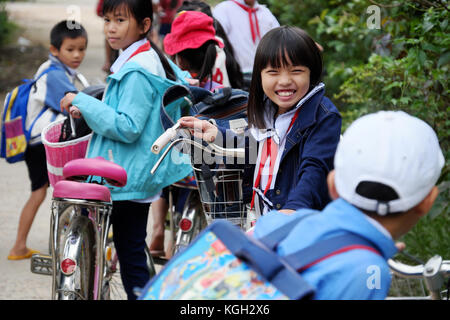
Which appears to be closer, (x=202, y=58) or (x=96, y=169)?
(x=96, y=169)

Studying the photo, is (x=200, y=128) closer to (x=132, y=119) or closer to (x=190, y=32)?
(x=132, y=119)

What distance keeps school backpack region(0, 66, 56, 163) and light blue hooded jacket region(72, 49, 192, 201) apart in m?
1.55

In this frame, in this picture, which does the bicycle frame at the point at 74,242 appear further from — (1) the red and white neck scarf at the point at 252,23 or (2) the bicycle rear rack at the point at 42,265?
(1) the red and white neck scarf at the point at 252,23

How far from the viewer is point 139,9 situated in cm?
383

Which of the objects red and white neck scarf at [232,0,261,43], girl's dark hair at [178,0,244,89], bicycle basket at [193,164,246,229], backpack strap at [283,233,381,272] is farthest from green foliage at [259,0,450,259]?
backpack strap at [283,233,381,272]

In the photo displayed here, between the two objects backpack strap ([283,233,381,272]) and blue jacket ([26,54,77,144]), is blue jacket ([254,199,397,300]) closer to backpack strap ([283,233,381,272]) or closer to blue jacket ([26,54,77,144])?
backpack strap ([283,233,381,272])

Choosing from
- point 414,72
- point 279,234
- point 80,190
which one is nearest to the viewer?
point 279,234

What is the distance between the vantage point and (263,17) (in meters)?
6.23

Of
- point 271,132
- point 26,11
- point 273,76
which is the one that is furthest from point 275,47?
point 26,11

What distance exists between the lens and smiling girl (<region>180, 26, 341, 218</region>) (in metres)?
2.75

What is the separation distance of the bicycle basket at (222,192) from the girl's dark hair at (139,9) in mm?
911

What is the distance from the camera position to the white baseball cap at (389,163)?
159 centimetres

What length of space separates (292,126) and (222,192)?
0.55m

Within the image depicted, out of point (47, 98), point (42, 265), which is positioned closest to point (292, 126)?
point (42, 265)
